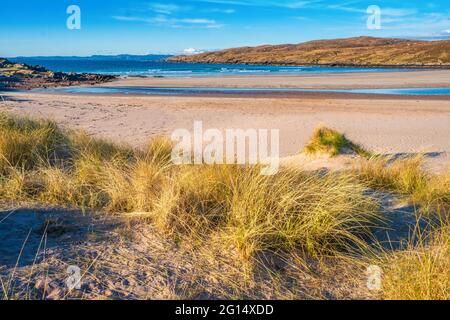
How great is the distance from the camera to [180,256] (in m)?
3.41

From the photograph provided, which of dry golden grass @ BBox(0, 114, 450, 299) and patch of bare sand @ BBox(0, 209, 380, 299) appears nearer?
patch of bare sand @ BBox(0, 209, 380, 299)

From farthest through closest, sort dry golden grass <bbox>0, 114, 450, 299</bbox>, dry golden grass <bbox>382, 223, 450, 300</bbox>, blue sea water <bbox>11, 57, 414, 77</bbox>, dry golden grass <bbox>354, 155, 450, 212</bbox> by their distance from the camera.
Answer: blue sea water <bbox>11, 57, 414, 77</bbox> → dry golden grass <bbox>354, 155, 450, 212</bbox> → dry golden grass <bbox>0, 114, 450, 299</bbox> → dry golden grass <bbox>382, 223, 450, 300</bbox>

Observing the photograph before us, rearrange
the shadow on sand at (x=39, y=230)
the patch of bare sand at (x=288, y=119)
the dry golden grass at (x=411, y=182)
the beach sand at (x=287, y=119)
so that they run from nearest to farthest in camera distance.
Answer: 1. the shadow on sand at (x=39, y=230)
2. the dry golden grass at (x=411, y=182)
3. the patch of bare sand at (x=288, y=119)
4. the beach sand at (x=287, y=119)

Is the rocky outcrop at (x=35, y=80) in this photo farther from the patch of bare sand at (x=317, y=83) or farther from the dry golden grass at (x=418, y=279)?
the dry golden grass at (x=418, y=279)

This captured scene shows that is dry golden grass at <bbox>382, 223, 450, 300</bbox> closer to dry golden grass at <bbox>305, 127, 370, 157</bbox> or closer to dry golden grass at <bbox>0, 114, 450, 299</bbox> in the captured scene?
dry golden grass at <bbox>0, 114, 450, 299</bbox>

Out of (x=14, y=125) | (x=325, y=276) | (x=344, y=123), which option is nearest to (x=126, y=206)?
(x=325, y=276)

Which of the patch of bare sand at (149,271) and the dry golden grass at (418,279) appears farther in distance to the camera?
the patch of bare sand at (149,271)

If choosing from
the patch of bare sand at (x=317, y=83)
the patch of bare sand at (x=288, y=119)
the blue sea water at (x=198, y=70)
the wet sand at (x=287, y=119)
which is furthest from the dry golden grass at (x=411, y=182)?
the blue sea water at (x=198, y=70)

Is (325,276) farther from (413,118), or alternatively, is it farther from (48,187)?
(413,118)

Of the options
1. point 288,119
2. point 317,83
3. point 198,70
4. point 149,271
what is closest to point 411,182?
point 149,271

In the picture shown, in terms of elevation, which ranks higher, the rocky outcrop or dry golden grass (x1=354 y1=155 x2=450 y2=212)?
the rocky outcrop

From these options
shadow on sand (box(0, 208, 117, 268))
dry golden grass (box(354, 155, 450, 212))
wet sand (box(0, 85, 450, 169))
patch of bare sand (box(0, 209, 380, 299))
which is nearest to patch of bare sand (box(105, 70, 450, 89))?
wet sand (box(0, 85, 450, 169))

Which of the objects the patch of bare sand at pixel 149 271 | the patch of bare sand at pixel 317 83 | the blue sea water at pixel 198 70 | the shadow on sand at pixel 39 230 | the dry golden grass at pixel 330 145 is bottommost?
the patch of bare sand at pixel 149 271

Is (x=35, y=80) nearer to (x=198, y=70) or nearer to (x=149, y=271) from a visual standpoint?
(x=198, y=70)
